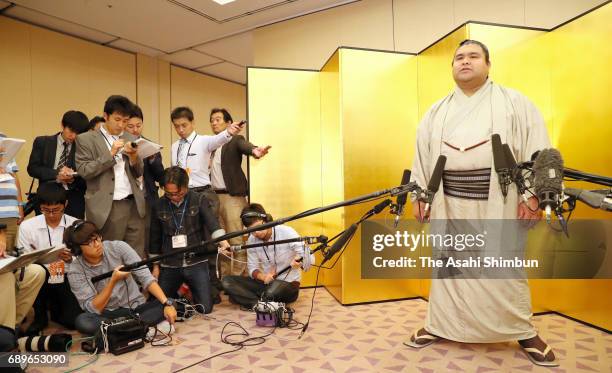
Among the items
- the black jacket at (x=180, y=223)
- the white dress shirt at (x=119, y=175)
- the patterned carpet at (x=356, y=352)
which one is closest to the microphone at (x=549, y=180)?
the patterned carpet at (x=356, y=352)

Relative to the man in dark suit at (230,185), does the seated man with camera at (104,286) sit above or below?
below

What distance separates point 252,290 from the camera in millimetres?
3479

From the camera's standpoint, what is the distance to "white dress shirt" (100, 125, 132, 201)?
3.23 metres

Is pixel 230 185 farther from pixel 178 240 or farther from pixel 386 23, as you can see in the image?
pixel 386 23

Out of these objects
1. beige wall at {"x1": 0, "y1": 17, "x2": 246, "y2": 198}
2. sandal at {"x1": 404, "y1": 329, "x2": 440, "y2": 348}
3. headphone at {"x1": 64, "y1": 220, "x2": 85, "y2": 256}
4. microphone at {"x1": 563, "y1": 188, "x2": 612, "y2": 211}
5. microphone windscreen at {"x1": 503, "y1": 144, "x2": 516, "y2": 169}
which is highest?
beige wall at {"x1": 0, "y1": 17, "x2": 246, "y2": 198}

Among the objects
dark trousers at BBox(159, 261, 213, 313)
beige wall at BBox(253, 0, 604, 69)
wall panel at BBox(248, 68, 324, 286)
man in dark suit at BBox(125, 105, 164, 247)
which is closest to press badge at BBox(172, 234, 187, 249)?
dark trousers at BBox(159, 261, 213, 313)

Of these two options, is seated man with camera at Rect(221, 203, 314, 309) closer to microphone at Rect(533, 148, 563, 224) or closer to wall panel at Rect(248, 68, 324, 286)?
wall panel at Rect(248, 68, 324, 286)

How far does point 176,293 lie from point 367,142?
6.92 ft

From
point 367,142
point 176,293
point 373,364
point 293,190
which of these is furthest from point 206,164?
point 373,364

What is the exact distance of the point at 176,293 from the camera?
11.7ft

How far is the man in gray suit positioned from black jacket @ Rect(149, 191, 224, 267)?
0.16 meters

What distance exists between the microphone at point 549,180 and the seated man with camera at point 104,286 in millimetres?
2358

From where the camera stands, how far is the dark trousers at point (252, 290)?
10.9ft

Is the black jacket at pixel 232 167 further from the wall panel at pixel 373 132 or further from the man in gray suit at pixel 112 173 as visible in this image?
the wall panel at pixel 373 132
